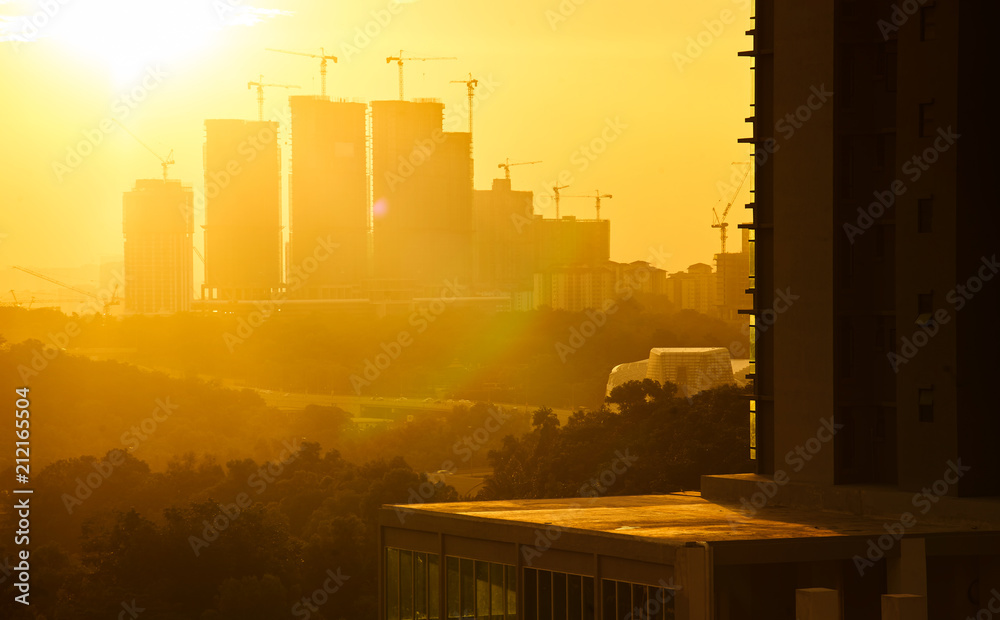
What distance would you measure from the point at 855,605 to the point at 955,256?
6700 mm

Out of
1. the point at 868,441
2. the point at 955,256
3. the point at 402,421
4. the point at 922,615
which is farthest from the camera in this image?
the point at 402,421

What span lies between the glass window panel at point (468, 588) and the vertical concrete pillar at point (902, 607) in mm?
8351

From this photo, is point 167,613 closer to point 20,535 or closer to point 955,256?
point 20,535

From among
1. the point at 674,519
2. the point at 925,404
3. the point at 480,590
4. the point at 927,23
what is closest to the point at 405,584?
the point at 480,590

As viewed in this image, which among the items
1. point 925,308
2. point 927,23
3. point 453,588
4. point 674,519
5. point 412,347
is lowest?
point 453,588

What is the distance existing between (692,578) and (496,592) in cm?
477

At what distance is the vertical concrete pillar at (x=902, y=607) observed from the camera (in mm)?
19797

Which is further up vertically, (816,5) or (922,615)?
(816,5)

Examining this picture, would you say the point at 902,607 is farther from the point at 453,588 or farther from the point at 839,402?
the point at 453,588

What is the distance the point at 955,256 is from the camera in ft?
84.2

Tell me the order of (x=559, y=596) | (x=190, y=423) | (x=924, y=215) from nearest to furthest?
(x=559, y=596)
(x=924, y=215)
(x=190, y=423)

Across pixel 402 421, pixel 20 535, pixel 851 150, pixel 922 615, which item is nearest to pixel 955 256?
pixel 851 150

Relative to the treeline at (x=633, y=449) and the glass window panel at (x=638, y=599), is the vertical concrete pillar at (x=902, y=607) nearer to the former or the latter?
the glass window panel at (x=638, y=599)

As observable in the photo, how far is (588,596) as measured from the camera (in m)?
23.7
